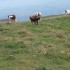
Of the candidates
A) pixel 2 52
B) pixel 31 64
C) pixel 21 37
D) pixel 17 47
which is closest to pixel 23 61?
pixel 31 64

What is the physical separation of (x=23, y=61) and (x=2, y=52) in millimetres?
2894

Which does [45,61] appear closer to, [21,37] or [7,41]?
[7,41]

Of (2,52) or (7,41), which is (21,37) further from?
(2,52)

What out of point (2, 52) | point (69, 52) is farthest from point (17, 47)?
point (69, 52)

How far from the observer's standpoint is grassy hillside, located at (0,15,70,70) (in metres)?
20.2

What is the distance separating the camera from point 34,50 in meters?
23.8

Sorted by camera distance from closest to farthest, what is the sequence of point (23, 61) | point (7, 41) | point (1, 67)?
point (1, 67)
point (23, 61)
point (7, 41)

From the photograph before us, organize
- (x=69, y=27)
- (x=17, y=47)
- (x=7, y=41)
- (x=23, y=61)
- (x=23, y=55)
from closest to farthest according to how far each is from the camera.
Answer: (x=23, y=61)
(x=23, y=55)
(x=17, y=47)
(x=7, y=41)
(x=69, y=27)

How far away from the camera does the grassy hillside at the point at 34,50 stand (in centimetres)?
2016

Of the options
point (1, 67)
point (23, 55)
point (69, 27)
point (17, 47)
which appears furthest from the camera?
point (69, 27)

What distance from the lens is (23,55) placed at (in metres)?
22.5

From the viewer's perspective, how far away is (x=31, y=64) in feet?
66.4

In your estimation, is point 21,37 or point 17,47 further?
point 21,37

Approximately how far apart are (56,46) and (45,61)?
482cm
